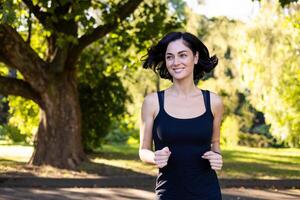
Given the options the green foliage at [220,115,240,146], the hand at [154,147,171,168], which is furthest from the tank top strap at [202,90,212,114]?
the green foliage at [220,115,240,146]

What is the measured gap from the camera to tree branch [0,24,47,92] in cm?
1219

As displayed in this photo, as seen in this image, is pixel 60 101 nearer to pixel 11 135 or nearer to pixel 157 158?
pixel 157 158

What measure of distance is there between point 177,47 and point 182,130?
46 cm

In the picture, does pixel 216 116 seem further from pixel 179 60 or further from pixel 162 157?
pixel 162 157

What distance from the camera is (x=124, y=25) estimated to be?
53.1 feet

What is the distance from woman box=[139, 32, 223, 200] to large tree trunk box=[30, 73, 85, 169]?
10604 mm

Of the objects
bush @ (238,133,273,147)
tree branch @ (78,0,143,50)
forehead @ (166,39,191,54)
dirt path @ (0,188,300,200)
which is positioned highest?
tree branch @ (78,0,143,50)

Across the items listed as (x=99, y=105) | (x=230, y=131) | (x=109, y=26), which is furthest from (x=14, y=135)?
(x=109, y=26)

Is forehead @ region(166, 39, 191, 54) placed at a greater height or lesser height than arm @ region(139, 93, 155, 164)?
greater

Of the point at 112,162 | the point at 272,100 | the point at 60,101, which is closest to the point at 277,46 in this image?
the point at 272,100

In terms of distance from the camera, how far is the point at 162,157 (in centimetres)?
254

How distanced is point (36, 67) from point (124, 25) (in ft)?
13.0

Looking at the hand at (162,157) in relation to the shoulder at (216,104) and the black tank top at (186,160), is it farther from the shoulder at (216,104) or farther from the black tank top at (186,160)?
the shoulder at (216,104)

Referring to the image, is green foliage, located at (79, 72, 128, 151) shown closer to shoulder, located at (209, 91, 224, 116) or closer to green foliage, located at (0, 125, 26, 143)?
green foliage, located at (0, 125, 26, 143)
